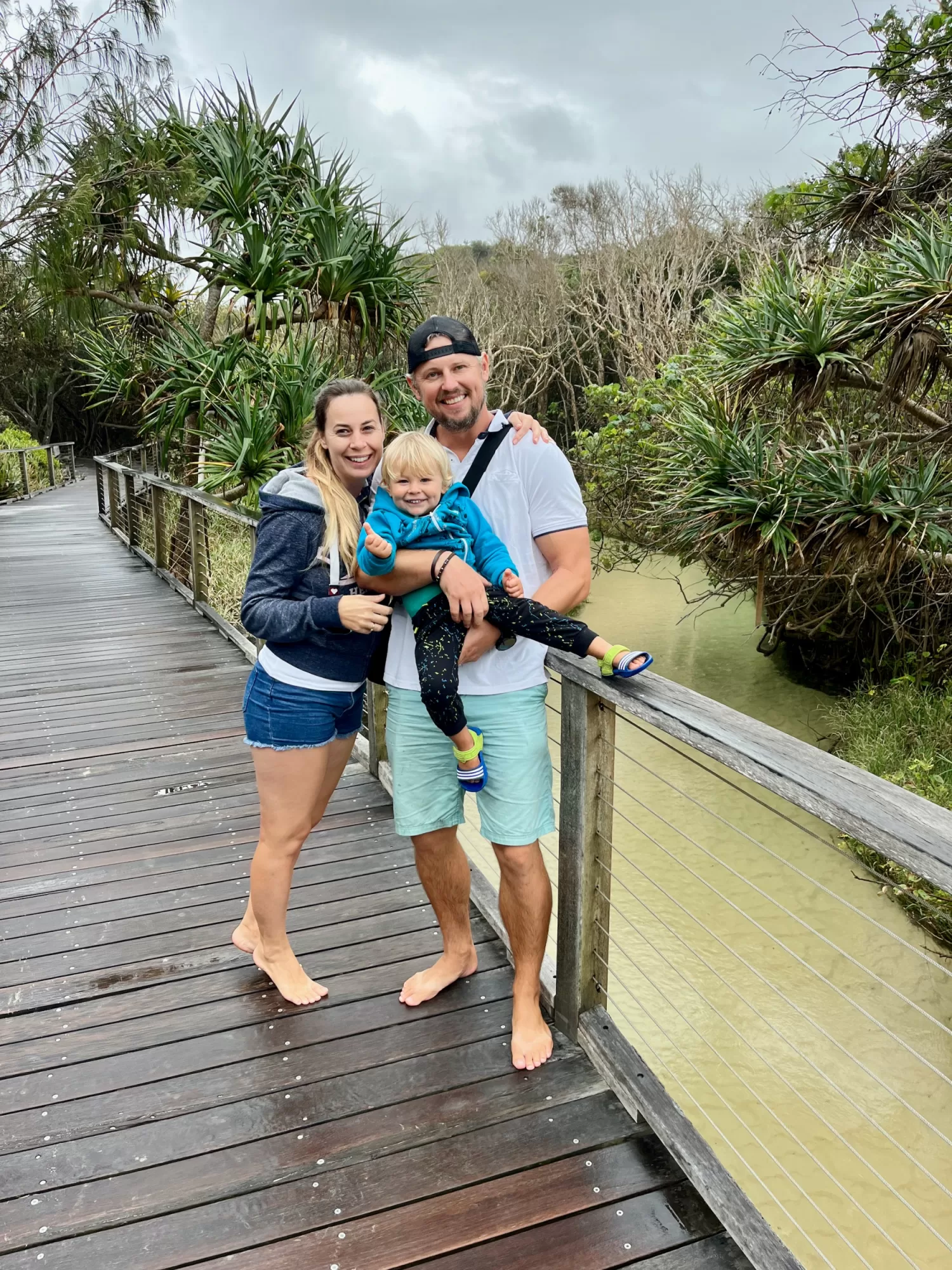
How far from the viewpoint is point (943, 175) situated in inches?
306

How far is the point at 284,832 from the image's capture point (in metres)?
2.22

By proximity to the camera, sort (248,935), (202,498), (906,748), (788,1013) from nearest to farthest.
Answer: (248,935) → (788,1013) → (202,498) → (906,748)

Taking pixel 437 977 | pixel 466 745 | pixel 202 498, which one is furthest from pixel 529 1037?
pixel 202 498

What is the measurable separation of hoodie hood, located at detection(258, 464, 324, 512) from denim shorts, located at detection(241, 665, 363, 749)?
1.31 ft

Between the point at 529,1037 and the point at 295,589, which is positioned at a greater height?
the point at 295,589

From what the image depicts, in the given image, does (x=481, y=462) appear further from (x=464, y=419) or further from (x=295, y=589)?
(x=295, y=589)

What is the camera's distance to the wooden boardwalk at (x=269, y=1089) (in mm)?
1669

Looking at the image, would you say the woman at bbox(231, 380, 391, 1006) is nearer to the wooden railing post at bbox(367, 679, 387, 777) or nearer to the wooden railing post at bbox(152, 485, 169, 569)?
the wooden railing post at bbox(367, 679, 387, 777)

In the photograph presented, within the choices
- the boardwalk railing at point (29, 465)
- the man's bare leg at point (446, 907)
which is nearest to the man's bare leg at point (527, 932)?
the man's bare leg at point (446, 907)

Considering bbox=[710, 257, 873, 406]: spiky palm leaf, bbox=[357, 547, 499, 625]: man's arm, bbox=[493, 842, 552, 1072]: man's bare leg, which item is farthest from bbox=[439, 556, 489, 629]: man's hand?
bbox=[710, 257, 873, 406]: spiky palm leaf

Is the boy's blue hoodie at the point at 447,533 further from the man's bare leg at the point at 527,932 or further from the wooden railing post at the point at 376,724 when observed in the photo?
the wooden railing post at the point at 376,724

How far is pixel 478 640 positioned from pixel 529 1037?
97 centimetres

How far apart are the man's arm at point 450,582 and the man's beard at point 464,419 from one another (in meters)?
0.32

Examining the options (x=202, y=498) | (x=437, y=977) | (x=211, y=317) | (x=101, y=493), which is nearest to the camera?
(x=437, y=977)
